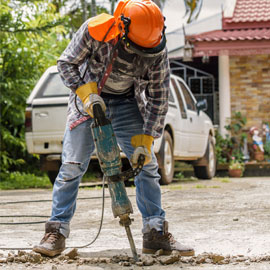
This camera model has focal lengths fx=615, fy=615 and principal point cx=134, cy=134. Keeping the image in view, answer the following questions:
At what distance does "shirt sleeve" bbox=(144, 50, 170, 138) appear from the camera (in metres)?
4.12

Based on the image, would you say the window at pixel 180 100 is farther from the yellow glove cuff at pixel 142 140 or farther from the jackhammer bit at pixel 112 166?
the jackhammer bit at pixel 112 166

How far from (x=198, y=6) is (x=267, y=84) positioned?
10.2ft

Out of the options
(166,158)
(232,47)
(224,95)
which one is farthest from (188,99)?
(224,95)

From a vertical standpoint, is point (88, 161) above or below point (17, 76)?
below

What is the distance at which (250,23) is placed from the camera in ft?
50.7

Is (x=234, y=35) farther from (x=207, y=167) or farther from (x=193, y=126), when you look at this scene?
(x=193, y=126)

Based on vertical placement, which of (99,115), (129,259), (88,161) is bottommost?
(129,259)

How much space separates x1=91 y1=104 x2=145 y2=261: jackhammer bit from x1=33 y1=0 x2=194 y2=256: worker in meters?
0.10

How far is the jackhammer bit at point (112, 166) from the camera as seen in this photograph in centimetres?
378

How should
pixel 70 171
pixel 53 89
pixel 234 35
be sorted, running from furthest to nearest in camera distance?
pixel 234 35 → pixel 53 89 → pixel 70 171

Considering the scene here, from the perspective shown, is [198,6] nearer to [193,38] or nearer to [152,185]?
[193,38]

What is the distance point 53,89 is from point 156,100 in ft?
17.7

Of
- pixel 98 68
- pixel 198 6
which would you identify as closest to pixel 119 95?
Result: pixel 98 68

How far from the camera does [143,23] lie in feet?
12.4
